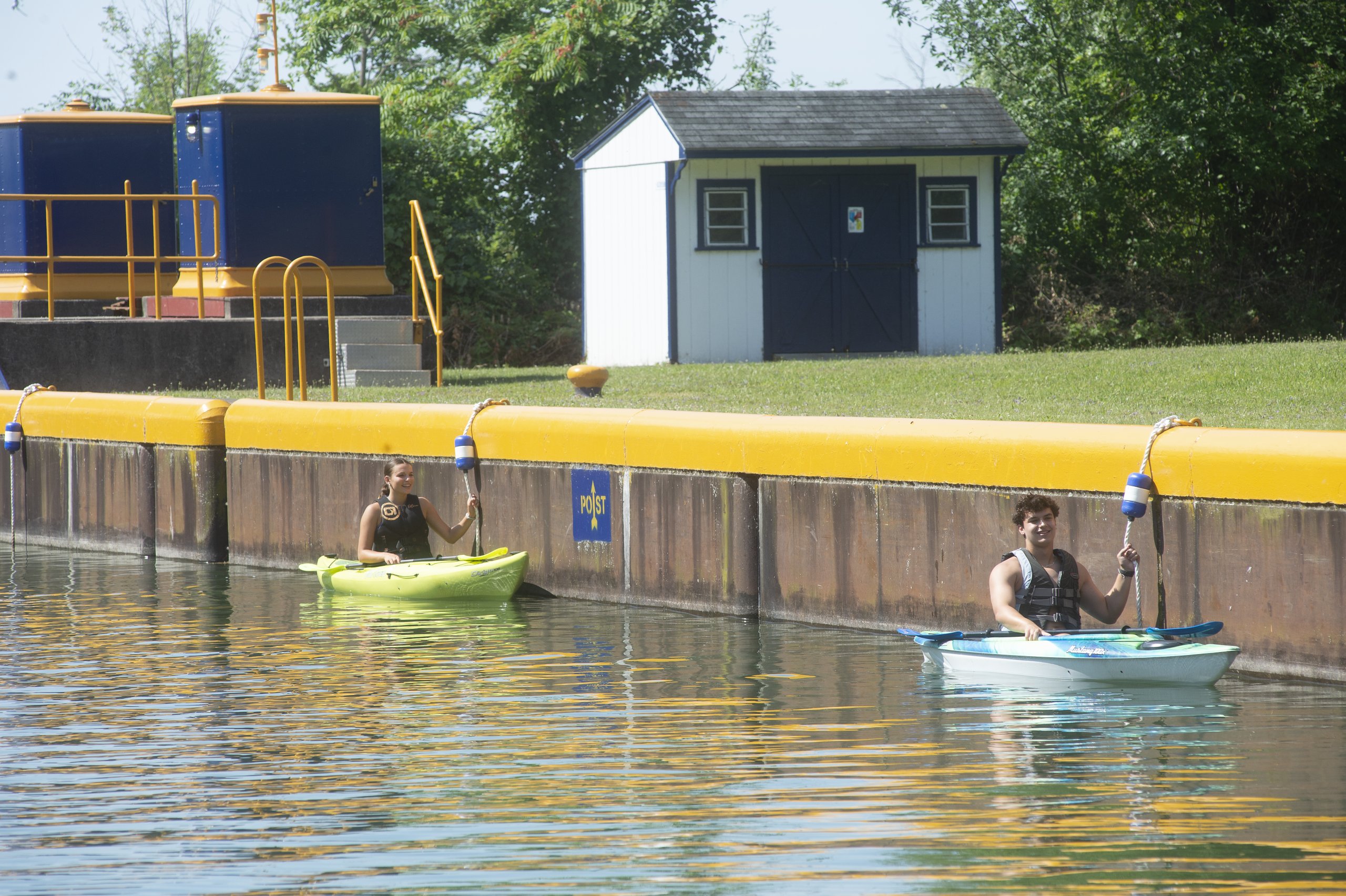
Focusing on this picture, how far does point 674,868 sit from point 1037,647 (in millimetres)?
3599

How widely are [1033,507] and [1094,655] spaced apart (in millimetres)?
889

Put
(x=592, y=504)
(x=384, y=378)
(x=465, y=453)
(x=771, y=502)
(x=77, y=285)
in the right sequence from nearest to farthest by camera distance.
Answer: (x=771, y=502) < (x=592, y=504) < (x=465, y=453) < (x=384, y=378) < (x=77, y=285)

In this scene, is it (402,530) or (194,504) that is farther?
(194,504)

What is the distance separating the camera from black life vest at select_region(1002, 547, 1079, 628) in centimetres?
934

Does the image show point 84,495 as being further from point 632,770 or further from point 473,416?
point 632,770

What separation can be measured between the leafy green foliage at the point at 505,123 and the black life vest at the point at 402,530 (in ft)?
53.8

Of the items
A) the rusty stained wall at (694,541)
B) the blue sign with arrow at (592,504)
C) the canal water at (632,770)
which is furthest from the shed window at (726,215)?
the canal water at (632,770)

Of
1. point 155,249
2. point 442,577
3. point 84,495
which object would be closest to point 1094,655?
point 442,577

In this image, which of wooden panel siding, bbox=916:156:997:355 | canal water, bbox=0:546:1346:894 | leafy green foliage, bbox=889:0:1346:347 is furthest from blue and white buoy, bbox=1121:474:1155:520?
leafy green foliage, bbox=889:0:1346:347

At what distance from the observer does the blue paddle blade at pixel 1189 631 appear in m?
8.78

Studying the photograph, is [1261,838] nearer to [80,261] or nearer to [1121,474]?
[1121,474]

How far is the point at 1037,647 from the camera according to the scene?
9.03 m

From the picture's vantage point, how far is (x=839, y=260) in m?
25.0

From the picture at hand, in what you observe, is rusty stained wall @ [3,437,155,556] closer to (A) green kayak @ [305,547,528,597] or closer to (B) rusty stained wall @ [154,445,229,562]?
(B) rusty stained wall @ [154,445,229,562]
